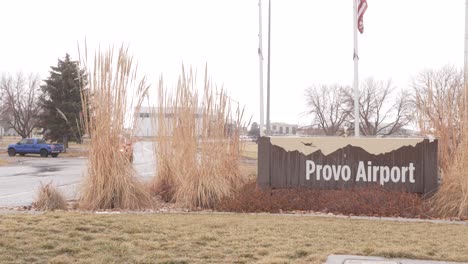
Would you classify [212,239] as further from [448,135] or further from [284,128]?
[284,128]

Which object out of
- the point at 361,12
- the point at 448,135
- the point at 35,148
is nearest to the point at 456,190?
the point at 448,135

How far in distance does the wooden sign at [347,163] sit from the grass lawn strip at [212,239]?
2493 millimetres

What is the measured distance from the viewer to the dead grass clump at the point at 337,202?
349 inches

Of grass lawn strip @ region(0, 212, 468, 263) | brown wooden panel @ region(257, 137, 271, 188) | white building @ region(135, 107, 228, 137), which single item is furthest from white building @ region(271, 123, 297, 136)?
grass lawn strip @ region(0, 212, 468, 263)

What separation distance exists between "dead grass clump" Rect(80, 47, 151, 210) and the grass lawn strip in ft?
4.95

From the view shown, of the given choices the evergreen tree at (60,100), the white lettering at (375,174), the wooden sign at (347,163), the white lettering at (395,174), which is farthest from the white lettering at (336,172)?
the evergreen tree at (60,100)

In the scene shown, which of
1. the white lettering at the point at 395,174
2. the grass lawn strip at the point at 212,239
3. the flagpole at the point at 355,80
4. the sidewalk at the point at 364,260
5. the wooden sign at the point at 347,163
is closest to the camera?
the sidewalk at the point at 364,260

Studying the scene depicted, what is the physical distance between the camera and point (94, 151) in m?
9.57

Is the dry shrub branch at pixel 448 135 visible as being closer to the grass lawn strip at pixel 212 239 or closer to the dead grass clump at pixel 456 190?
the dead grass clump at pixel 456 190

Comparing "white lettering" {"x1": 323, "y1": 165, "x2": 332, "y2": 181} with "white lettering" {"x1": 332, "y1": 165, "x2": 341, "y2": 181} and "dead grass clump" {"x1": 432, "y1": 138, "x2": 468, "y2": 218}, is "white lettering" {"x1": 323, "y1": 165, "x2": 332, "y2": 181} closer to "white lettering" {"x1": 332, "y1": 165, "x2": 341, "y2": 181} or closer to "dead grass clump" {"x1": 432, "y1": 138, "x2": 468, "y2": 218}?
"white lettering" {"x1": 332, "y1": 165, "x2": 341, "y2": 181}

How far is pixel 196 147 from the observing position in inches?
410

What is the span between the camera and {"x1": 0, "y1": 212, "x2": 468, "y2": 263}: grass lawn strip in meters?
5.25

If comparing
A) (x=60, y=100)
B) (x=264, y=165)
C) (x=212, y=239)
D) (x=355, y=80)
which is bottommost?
(x=212, y=239)

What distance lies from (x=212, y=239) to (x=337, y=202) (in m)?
3.74
